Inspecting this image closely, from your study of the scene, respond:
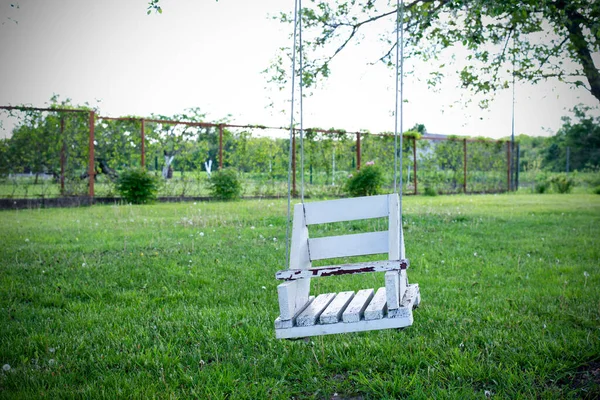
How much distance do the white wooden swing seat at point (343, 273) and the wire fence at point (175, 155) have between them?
11900 millimetres

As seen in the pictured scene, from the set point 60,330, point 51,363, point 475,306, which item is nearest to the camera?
point 51,363

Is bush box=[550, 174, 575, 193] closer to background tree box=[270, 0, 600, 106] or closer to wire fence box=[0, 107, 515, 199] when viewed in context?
wire fence box=[0, 107, 515, 199]

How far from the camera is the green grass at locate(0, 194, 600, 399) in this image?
121 inches

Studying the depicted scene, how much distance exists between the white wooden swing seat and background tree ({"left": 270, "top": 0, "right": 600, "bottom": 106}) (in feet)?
11.8

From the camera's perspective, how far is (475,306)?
14.8 ft

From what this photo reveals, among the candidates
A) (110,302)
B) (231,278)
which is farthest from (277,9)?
(110,302)

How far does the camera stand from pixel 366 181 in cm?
1611

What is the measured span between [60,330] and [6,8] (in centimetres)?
425

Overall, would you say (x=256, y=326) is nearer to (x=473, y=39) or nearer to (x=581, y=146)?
(x=473, y=39)

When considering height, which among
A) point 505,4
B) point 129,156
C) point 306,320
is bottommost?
point 306,320

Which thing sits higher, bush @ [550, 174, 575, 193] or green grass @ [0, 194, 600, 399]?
bush @ [550, 174, 575, 193]

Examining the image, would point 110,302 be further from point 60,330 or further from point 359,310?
point 359,310

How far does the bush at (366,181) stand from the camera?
16.0 m

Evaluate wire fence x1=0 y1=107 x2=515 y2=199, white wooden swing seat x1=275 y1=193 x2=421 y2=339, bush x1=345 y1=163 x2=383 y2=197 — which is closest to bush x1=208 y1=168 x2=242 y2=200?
wire fence x1=0 y1=107 x2=515 y2=199
